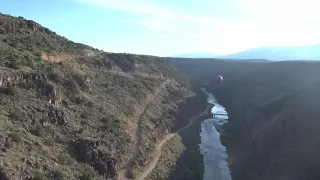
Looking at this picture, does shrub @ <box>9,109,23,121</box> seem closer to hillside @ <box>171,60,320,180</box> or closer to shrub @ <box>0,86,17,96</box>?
shrub @ <box>0,86,17,96</box>

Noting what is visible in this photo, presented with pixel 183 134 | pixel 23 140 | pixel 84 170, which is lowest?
pixel 183 134

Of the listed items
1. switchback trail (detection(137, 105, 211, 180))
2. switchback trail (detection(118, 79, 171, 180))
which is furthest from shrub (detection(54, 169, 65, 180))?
switchback trail (detection(137, 105, 211, 180))

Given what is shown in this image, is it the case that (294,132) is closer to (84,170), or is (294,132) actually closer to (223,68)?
(84,170)

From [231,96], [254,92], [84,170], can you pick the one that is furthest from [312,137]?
[231,96]

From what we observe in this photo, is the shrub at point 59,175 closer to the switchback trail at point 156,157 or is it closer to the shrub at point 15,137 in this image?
the shrub at point 15,137

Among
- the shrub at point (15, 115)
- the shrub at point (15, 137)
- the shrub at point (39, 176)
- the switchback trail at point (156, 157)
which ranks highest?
the shrub at point (15, 115)

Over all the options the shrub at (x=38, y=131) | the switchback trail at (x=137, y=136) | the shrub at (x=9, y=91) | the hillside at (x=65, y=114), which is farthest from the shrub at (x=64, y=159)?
the shrub at (x=9, y=91)
